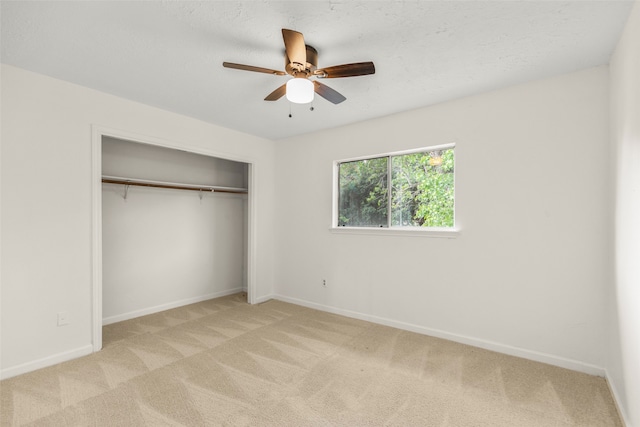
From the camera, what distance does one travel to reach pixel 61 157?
2588mm

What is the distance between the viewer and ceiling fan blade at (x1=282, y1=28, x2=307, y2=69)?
1640 millimetres

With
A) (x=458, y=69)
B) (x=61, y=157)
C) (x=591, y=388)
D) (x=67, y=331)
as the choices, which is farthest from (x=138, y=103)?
(x=591, y=388)

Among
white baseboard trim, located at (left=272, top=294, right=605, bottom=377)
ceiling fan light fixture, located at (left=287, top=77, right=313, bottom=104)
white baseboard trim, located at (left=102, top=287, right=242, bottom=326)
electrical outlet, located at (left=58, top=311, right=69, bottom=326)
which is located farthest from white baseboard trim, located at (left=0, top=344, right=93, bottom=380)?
ceiling fan light fixture, located at (left=287, top=77, right=313, bottom=104)

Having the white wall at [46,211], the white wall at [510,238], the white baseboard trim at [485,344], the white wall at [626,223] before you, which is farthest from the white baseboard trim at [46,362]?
the white wall at [626,223]

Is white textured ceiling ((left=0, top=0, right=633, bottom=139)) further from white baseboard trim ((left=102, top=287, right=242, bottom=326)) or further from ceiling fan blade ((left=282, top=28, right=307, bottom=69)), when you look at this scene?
white baseboard trim ((left=102, top=287, right=242, bottom=326))

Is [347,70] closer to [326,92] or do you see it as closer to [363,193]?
[326,92]

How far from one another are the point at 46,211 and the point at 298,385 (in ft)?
8.21

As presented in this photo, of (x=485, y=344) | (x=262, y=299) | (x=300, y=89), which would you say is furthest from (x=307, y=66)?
(x=262, y=299)

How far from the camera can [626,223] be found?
1.83 meters

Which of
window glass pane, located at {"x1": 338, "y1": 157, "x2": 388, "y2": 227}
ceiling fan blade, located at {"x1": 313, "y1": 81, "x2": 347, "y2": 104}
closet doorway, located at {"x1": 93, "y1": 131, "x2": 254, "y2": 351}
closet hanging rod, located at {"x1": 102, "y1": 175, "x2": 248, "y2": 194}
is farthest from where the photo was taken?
window glass pane, located at {"x1": 338, "y1": 157, "x2": 388, "y2": 227}

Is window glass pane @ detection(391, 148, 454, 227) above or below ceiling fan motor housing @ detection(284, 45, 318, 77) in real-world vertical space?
below

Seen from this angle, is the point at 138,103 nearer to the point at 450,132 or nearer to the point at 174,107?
the point at 174,107

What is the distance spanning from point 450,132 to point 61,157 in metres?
3.59

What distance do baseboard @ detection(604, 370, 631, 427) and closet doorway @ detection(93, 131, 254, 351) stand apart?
3728 millimetres
